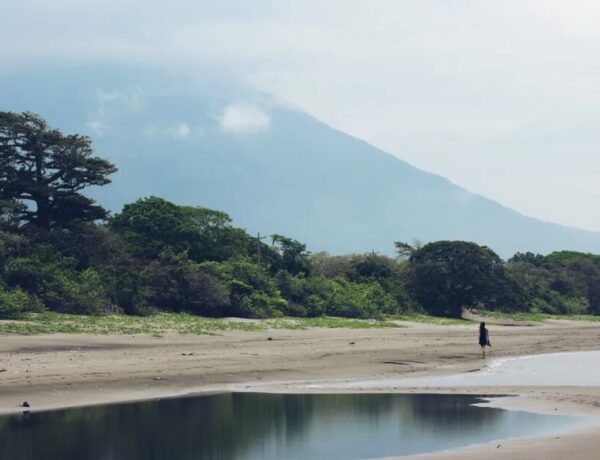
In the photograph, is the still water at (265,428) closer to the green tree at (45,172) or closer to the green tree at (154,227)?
the green tree at (45,172)

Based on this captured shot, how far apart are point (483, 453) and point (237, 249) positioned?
42.1 m

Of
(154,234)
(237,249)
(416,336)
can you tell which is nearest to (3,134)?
(154,234)

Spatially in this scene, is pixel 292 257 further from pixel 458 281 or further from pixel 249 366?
pixel 249 366

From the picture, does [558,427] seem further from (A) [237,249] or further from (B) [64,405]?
(A) [237,249]

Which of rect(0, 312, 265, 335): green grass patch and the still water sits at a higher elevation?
rect(0, 312, 265, 335): green grass patch

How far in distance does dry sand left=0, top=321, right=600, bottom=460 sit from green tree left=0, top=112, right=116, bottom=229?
1416 cm

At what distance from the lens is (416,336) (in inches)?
1716

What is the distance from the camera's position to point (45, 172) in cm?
4841

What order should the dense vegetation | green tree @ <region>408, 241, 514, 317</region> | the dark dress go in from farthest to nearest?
green tree @ <region>408, 241, 514, 317</region> < the dense vegetation < the dark dress

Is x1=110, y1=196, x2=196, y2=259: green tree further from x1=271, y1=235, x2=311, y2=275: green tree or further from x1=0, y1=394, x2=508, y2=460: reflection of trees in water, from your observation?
x1=0, y1=394, x2=508, y2=460: reflection of trees in water

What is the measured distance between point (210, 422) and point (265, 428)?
120cm

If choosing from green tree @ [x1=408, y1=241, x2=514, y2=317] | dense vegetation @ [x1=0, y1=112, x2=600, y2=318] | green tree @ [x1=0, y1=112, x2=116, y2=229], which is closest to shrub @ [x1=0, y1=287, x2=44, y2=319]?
dense vegetation @ [x1=0, y1=112, x2=600, y2=318]

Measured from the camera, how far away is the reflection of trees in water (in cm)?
1595

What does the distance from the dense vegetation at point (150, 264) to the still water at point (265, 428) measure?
1681cm
